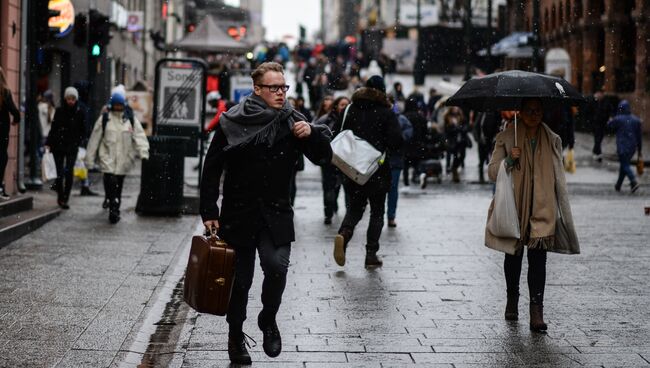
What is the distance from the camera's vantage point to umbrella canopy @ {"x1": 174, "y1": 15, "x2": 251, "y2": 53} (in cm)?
3550

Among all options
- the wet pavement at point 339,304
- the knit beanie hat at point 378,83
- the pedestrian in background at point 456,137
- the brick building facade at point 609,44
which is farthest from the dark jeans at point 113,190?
the brick building facade at point 609,44

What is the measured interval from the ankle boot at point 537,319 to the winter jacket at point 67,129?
10517 mm

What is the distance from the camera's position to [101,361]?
7.35 meters

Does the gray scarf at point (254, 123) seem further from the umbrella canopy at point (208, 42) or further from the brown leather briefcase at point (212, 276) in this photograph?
the umbrella canopy at point (208, 42)

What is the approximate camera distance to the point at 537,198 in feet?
28.7

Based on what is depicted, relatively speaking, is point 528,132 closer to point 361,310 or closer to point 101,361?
Answer: point 361,310

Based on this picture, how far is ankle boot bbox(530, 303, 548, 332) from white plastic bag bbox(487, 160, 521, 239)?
49 cm

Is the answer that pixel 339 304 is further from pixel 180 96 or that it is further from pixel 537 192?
pixel 180 96

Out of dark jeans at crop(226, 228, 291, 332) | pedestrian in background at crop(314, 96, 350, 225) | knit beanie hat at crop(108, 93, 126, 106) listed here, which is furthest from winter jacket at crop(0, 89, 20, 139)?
dark jeans at crop(226, 228, 291, 332)

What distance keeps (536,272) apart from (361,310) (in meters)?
1.40

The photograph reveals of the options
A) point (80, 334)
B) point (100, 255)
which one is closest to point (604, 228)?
point (100, 255)

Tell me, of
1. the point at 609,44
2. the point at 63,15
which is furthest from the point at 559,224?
the point at 609,44

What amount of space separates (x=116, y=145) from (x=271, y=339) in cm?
934

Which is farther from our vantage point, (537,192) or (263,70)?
(537,192)
